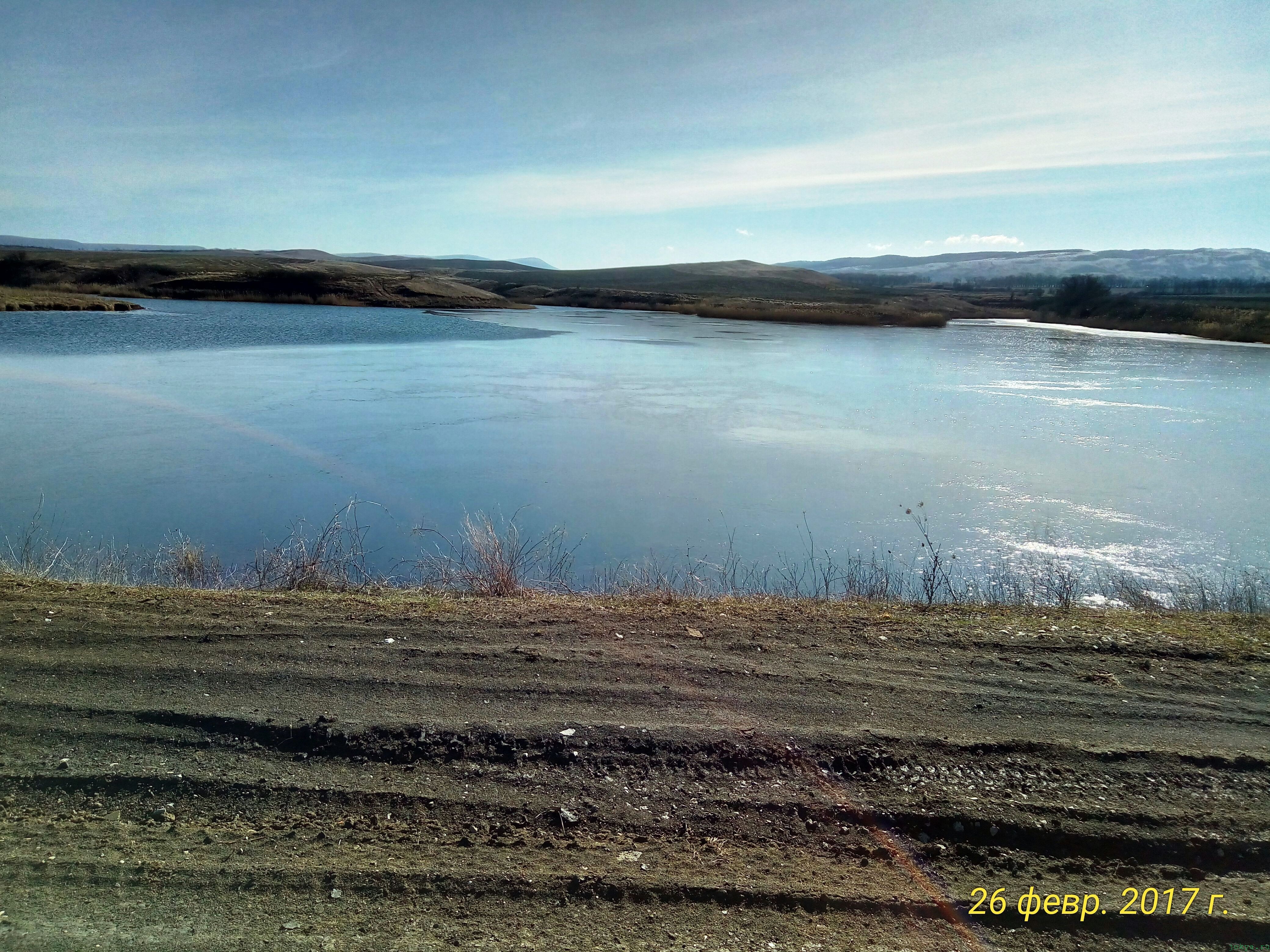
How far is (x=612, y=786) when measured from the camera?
277cm

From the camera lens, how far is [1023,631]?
430 cm

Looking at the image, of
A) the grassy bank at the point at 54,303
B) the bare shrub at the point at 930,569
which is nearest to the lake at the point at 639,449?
the bare shrub at the point at 930,569

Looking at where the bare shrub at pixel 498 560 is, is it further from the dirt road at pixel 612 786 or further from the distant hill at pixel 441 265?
the distant hill at pixel 441 265

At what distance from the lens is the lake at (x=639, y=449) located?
23.5 feet

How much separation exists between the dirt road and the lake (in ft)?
8.88

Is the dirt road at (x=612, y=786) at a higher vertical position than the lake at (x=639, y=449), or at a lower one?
lower

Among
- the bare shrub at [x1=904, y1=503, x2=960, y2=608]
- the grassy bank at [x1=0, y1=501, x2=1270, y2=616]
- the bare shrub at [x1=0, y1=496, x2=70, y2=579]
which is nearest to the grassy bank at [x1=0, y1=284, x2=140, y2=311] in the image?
the bare shrub at [x1=0, y1=496, x2=70, y2=579]

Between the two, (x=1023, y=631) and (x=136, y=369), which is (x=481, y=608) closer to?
(x=1023, y=631)

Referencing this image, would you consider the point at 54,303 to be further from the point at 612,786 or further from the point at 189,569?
the point at 612,786

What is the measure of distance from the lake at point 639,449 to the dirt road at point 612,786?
2708 mm

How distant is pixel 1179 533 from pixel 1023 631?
417cm

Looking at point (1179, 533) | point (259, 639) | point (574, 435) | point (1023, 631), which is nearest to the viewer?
point (259, 639)

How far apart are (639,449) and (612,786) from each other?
24.9 feet

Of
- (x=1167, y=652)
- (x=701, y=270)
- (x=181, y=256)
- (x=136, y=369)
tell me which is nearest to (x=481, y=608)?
(x=1167, y=652)
